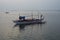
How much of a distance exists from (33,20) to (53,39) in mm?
10831

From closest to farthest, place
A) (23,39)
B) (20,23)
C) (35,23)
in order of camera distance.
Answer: (23,39) → (20,23) → (35,23)

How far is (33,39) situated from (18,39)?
3.27ft

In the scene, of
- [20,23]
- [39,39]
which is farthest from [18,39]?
[20,23]

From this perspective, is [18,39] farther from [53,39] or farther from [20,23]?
[20,23]

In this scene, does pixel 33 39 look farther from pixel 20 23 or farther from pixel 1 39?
pixel 20 23

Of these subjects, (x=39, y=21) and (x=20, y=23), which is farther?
(x=39, y=21)

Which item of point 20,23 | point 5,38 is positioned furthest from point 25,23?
point 5,38

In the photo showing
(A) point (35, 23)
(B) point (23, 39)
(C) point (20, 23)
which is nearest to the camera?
(B) point (23, 39)

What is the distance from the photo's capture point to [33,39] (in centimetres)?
1323

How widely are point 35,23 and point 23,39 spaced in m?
10.3

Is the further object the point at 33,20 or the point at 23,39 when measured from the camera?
the point at 33,20

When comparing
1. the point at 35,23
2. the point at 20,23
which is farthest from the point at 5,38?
the point at 35,23

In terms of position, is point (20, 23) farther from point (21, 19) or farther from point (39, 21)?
point (39, 21)

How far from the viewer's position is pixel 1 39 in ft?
42.9
